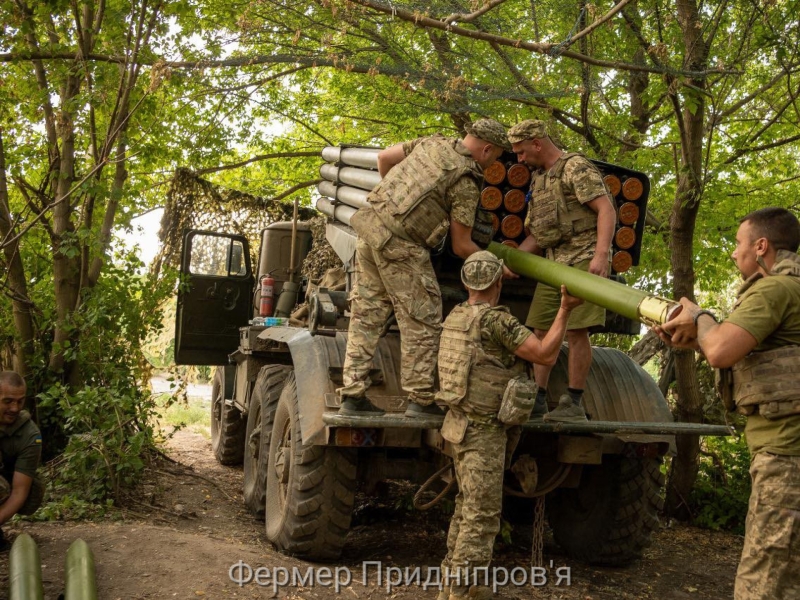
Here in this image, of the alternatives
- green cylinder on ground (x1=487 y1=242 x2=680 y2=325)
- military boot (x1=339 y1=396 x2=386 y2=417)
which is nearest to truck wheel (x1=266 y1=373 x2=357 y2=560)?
military boot (x1=339 y1=396 x2=386 y2=417)

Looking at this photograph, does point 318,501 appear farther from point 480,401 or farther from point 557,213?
point 557,213

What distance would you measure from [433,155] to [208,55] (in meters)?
4.90

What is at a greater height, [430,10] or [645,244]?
[430,10]

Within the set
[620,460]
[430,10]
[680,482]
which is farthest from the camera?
[680,482]

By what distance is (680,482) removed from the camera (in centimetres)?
776

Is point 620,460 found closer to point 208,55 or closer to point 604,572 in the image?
point 604,572

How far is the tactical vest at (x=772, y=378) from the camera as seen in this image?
338 centimetres

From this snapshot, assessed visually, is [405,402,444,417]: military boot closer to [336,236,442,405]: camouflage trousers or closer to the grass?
[336,236,442,405]: camouflage trousers

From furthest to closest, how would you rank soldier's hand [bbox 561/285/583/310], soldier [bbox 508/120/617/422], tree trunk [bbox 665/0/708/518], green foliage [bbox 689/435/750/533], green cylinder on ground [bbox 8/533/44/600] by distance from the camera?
green foliage [bbox 689/435/750/533] → tree trunk [bbox 665/0/708/518] → soldier [bbox 508/120/617/422] → soldier's hand [bbox 561/285/583/310] → green cylinder on ground [bbox 8/533/44/600]

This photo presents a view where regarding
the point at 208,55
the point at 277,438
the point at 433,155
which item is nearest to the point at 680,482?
the point at 277,438

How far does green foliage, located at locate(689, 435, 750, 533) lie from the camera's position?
7641 mm

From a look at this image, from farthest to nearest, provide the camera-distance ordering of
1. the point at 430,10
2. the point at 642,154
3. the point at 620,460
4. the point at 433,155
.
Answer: the point at 642,154
the point at 430,10
the point at 620,460
the point at 433,155

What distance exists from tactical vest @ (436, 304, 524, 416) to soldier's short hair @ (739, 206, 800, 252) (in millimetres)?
1511

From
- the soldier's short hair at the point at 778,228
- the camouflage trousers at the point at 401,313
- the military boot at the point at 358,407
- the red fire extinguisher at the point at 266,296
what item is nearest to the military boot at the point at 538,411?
the camouflage trousers at the point at 401,313
